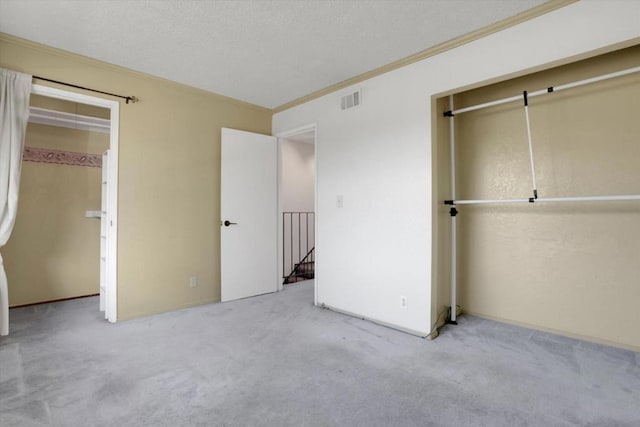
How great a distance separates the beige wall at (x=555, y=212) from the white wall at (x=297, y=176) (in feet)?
11.4

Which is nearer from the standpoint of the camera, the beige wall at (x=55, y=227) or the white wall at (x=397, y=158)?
the white wall at (x=397, y=158)

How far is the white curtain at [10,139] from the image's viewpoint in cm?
261

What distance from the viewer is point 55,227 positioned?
404 centimetres

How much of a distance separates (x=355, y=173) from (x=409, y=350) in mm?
1751

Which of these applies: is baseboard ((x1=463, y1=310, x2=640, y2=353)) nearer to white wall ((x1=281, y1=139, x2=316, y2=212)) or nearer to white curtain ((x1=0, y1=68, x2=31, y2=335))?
white wall ((x1=281, y1=139, x2=316, y2=212))

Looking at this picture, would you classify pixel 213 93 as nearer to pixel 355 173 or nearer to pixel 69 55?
pixel 69 55

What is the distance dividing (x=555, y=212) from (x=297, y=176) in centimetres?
441

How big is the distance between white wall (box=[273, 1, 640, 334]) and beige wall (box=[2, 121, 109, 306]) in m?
3.04

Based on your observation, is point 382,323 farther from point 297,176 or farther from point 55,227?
point 55,227

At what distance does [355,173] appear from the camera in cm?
340

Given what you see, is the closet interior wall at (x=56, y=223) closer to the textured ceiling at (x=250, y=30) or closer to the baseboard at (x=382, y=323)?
the textured ceiling at (x=250, y=30)

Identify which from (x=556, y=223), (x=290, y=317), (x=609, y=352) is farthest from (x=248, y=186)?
(x=609, y=352)

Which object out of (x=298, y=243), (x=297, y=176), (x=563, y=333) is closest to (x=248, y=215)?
(x=298, y=243)

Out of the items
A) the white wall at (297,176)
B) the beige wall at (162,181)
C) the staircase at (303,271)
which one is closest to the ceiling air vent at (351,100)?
the beige wall at (162,181)
